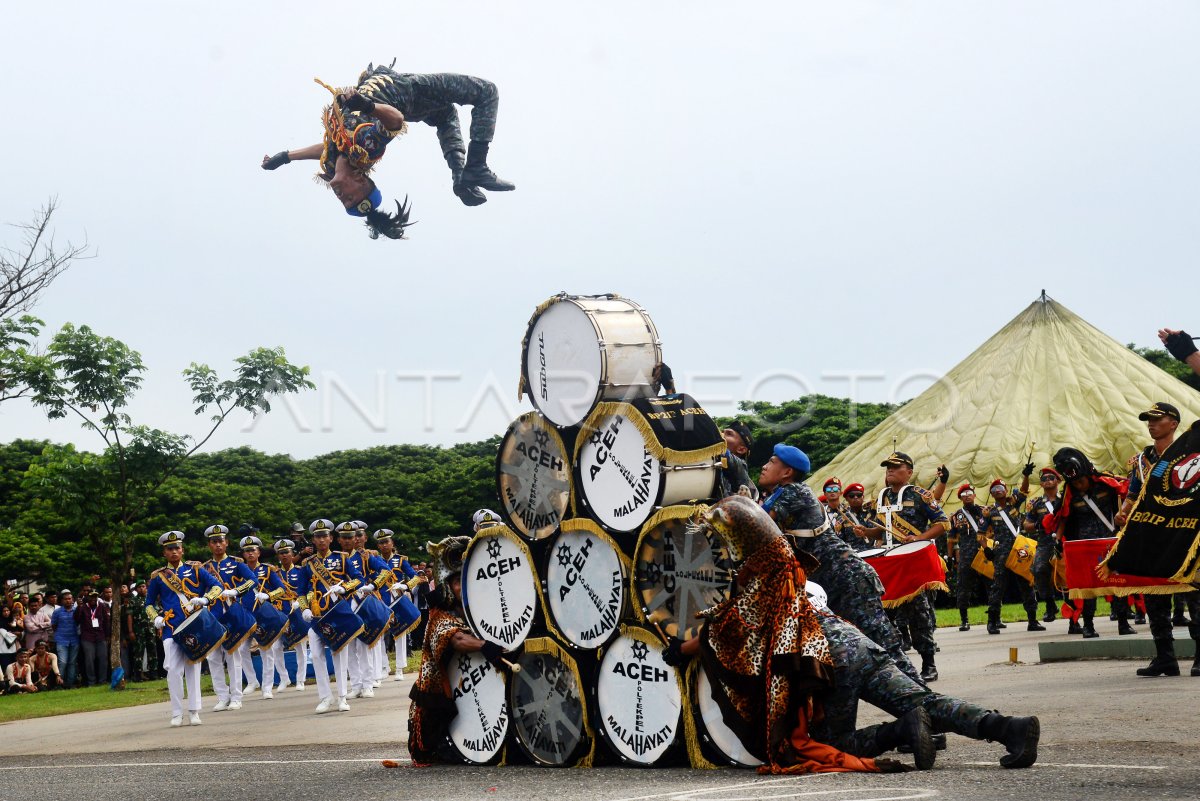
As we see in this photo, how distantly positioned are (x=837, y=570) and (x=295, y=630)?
39.1 ft

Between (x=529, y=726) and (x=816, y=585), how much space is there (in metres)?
2.34

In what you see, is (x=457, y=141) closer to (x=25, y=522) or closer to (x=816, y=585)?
(x=816, y=585)

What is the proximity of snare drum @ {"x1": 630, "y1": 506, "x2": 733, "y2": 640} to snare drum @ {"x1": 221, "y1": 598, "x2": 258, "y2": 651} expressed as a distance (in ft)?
31.0

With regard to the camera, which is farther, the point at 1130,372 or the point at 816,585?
the point at 1130,372

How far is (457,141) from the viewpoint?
73.9 ft

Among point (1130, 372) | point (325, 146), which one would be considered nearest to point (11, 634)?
point (325, 146)

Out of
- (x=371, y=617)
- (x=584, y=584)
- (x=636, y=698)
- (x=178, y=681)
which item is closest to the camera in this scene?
(x=636, y=698)

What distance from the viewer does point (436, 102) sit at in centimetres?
2195

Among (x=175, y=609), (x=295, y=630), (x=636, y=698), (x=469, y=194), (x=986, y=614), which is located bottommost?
(x=986, y=614)

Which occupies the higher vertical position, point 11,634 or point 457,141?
point 457,141

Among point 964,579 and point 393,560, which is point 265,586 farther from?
point 964,579

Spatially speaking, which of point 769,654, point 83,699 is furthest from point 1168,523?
point 83,699

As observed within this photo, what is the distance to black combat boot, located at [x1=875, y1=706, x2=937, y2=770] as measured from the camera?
7477 mm

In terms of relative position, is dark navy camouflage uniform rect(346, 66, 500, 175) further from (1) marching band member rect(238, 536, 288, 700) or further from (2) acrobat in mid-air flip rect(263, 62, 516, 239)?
(1) marching band member rect(238, 536, 288, 700)
